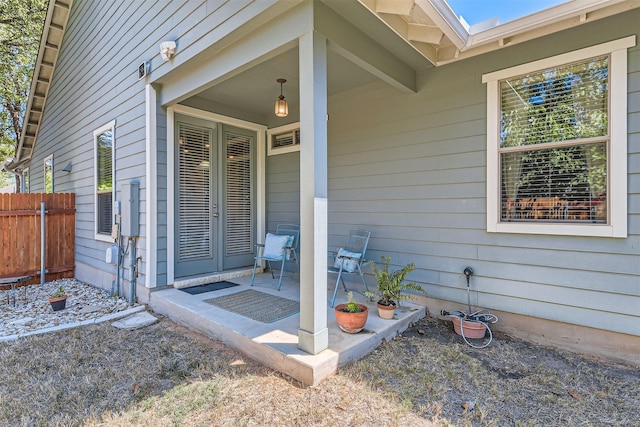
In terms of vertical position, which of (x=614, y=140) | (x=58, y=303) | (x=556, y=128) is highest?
(x=556, y=128)

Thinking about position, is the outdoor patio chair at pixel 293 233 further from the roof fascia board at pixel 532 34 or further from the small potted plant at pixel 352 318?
the roof fascia board at pixel 532 34

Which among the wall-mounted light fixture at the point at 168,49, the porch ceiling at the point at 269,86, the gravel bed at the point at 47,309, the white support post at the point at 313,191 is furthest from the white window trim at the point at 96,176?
the white support post at the point at 313,191

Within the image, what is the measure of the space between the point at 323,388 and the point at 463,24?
3.11 metres

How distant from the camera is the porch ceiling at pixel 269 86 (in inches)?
135

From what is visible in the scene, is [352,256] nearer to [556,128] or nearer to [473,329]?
[473,329]

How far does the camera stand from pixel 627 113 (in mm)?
2486

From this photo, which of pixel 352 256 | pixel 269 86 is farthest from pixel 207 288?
pixel 269 86

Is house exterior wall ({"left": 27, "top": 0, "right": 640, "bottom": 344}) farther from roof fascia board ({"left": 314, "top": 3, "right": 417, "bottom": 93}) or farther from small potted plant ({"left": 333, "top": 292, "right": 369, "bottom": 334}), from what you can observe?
small potted plant ({"left": 333, "top": 292, "right": 369, "bottom": 334})

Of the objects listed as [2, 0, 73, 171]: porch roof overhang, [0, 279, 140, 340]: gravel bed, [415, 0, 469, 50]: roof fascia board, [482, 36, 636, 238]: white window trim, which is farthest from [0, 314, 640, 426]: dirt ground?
[2, 0, 73, 171]: porch roof overhang

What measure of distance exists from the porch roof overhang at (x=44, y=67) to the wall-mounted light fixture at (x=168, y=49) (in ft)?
16.8

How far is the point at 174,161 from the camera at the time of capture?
4.23 meters

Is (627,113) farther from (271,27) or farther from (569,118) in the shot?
(271,27)

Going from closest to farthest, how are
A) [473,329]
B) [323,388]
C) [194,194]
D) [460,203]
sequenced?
[323,388] < [473,329] < [460,203] < [194,194]

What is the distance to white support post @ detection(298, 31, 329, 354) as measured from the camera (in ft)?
7.77
